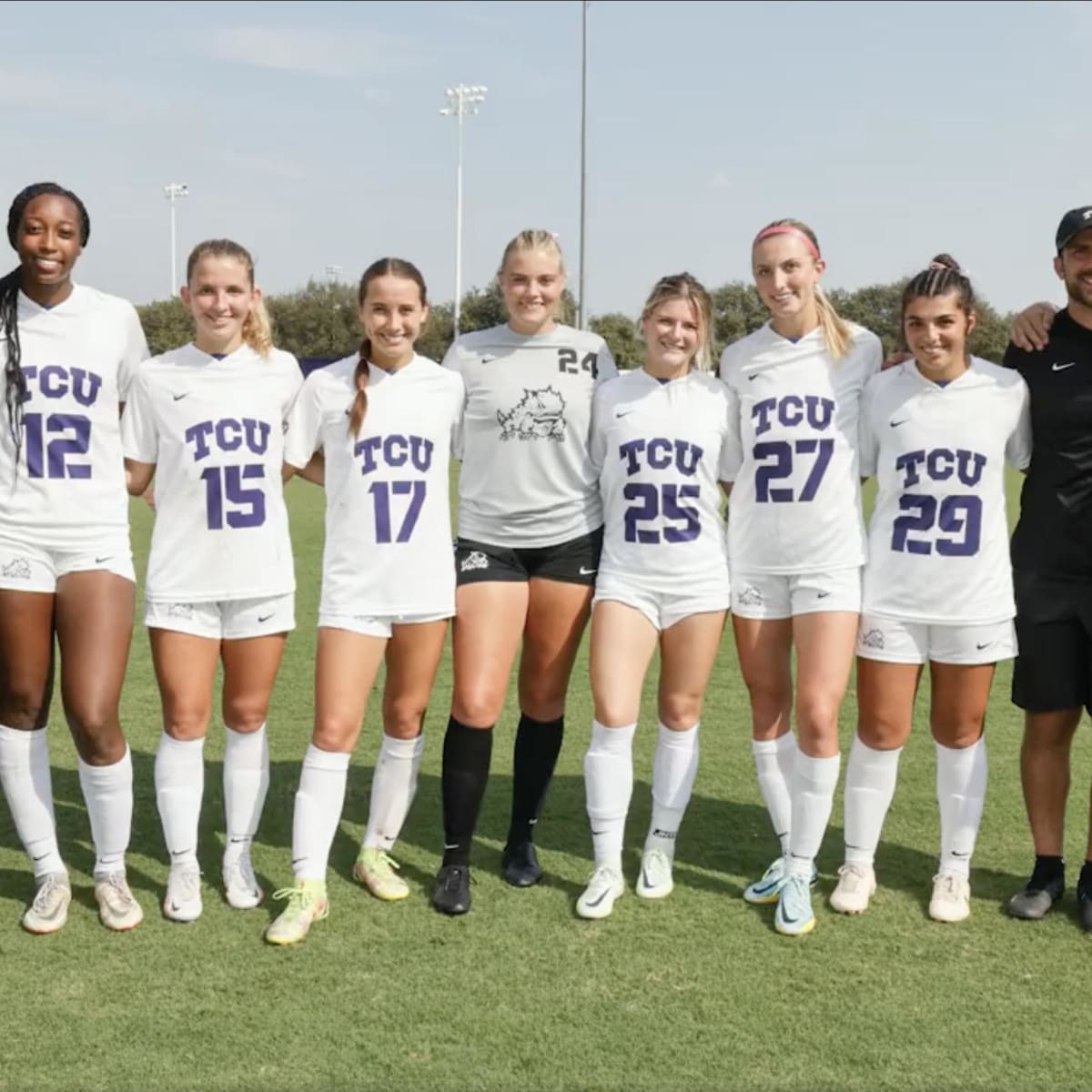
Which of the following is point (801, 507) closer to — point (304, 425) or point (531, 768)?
point (531, 768)

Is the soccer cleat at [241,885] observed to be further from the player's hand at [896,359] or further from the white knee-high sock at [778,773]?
the player's hand at [896,359]

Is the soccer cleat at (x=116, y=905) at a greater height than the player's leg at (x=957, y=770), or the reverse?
the player's leg at (x=957, y=770)

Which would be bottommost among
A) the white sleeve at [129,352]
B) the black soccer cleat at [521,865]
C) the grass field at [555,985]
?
the grass field at [555,985]

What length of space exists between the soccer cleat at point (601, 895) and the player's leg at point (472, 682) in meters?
0.37

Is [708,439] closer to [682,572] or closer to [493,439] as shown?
[682,572]

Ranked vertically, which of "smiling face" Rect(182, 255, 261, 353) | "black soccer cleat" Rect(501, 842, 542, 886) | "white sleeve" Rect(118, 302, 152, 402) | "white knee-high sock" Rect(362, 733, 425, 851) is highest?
"smiling face" Rect(182, 255, 261, 353)

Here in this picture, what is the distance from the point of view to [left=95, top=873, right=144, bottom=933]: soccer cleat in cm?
366

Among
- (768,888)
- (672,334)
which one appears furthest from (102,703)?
(768,888)

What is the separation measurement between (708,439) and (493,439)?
2.17 ft

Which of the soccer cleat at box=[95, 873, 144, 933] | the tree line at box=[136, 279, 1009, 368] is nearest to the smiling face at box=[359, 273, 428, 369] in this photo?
the soccer cleat at box=[95, 873, 144, 933]

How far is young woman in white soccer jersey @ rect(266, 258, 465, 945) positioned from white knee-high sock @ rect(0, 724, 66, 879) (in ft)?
2.48

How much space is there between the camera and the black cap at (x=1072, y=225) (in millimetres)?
3627

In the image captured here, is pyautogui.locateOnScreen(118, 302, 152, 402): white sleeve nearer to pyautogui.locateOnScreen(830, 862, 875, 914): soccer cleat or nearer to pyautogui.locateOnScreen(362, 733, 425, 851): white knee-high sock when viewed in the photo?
pyautogui.locateOnScreen(362, 733, 425, 851): white knee-high sock

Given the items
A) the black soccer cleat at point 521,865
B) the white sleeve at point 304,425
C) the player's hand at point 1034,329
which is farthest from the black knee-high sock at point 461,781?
the player's hand at point 1034,329
